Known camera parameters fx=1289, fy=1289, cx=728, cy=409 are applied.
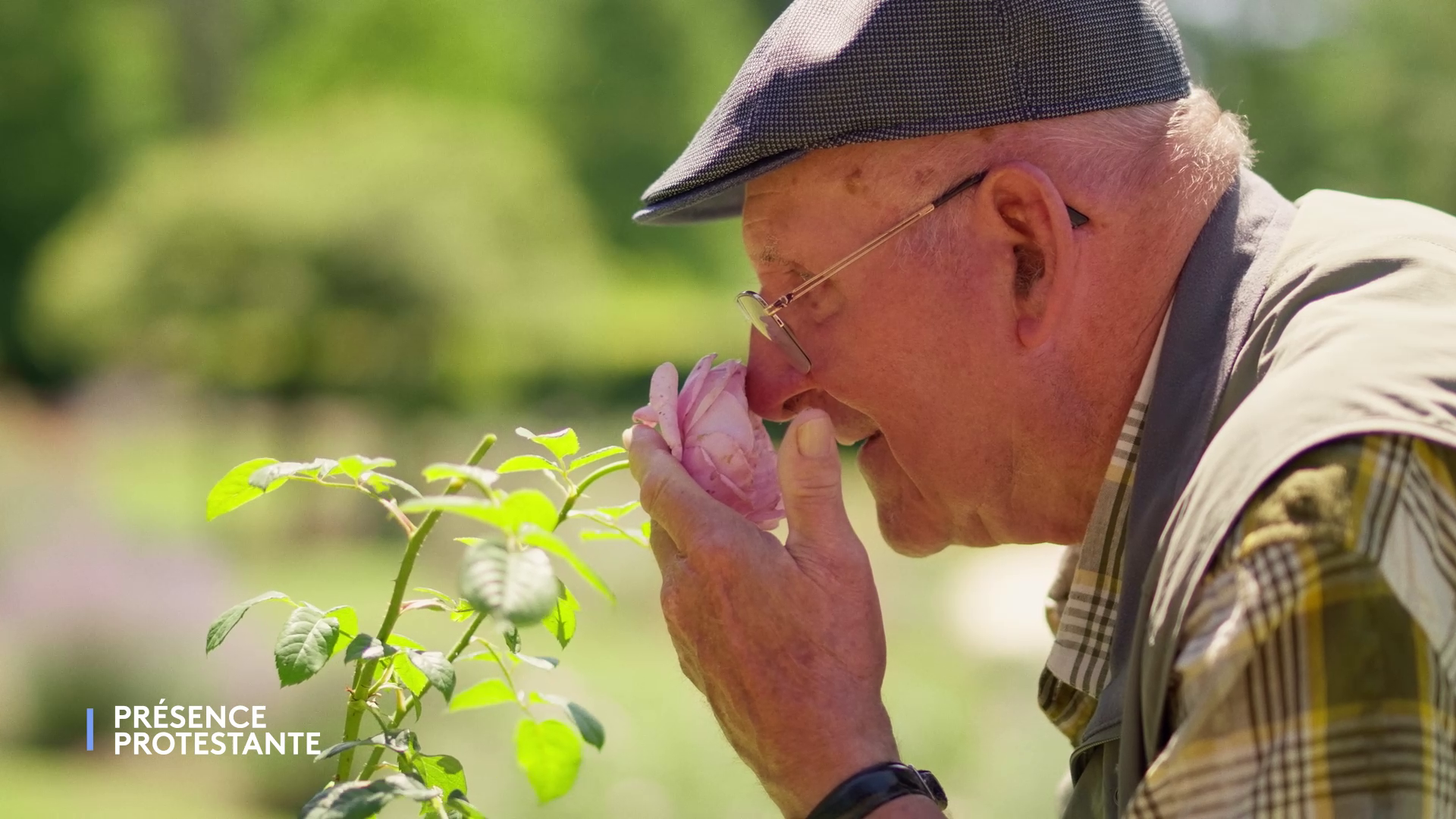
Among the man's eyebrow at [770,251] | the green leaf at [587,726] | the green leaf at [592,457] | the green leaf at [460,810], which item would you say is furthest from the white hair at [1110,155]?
the green leaf at [460,810]

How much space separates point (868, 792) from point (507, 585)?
55 cm

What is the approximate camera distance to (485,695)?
42.4 inches

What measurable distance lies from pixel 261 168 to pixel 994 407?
986 cm

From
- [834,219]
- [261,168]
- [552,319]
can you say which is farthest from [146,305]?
[834,219]

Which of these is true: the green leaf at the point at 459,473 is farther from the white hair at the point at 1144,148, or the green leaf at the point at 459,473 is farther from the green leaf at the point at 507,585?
the white hair at the point at 1144,148

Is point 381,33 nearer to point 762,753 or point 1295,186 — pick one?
point 1295,186

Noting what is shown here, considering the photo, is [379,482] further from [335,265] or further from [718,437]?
[335,265]

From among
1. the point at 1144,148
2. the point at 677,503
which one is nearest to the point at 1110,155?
the point at 1144,148

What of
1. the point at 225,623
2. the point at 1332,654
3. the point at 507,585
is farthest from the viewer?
the point at 225,623

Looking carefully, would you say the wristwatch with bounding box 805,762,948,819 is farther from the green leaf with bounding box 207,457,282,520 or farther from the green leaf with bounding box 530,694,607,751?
the green leaf with bounding box 207,457,282,520

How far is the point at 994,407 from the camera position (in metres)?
1.50

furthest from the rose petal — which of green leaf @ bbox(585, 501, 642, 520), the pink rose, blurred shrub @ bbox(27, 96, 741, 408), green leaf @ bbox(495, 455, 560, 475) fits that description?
blurred shrub @ bbox(27, 96, 741, 408)

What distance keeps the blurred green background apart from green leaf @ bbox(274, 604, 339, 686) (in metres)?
3.07

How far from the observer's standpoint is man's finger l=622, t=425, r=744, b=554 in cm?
143
